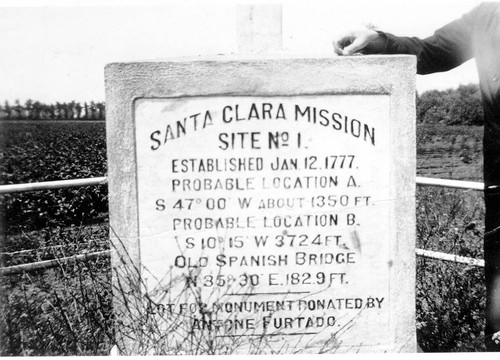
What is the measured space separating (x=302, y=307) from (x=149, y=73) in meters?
1.34

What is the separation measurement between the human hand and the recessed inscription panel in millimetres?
300

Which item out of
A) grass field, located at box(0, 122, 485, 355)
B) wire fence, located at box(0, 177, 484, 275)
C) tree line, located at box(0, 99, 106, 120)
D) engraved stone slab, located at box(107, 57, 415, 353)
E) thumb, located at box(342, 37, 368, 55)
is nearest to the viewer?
engraved stone slab, located at box(107, 57, 415, 353)

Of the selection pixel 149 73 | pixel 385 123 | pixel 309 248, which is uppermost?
pixel 149 73

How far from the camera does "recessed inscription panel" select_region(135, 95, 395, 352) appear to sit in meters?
2.69

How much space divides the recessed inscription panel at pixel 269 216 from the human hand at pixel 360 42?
300 millimetres

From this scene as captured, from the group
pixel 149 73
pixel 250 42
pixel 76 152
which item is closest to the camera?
pixel 149 73

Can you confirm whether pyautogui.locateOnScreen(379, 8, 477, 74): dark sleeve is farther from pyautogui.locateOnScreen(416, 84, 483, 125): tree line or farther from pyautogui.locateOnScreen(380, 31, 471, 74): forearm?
pyautogui.locateOnScreen(416, 84, 483, 125): tree line

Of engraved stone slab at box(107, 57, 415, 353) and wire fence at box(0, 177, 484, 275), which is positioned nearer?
engraved stone slab at box(107, 57, 415, 353)

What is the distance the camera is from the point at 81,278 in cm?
315

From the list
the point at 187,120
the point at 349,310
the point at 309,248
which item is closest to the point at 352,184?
the point at 309,248

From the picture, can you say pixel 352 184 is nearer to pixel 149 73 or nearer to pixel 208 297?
pixel 208 297

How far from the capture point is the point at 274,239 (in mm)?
2744

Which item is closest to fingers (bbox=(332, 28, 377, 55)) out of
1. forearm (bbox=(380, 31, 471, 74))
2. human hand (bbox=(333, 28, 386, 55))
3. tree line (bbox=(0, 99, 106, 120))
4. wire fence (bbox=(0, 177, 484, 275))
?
human hand (bbox=(333, 28, 386, 55))

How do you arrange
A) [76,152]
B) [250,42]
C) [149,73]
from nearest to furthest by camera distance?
[149,73] → [250,42] → [76,152]
